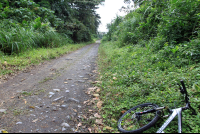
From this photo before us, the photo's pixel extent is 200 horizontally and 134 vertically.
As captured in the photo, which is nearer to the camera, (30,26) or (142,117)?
(142,117)

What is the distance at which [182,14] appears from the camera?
4398mm

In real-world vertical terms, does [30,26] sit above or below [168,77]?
above

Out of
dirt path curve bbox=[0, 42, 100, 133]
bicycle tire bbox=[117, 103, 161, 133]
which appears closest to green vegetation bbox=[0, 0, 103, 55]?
dirt path curve bbox=[0, 42, 100, 133]

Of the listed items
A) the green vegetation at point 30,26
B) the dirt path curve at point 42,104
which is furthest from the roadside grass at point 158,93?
the green vegetation at point 30,26

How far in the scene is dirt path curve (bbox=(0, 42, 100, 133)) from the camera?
204 cm

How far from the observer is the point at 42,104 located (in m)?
2.64

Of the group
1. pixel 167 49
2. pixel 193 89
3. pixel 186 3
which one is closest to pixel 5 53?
pixel 167 49

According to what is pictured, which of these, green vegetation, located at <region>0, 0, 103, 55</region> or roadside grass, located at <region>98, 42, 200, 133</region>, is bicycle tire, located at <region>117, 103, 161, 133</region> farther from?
green vegetation, located at <region>0, 0, 103, 55</region>

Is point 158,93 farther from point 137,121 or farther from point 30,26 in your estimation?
point 30,26

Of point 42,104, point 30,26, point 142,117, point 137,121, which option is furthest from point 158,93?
point 30,26

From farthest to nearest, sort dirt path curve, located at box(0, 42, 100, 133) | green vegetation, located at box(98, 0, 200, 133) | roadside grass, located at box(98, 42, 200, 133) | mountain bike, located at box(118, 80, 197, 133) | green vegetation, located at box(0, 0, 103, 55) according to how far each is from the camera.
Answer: green vegetation, located at box(0, 0, 103, 55), green vegetation, located at box(98, 0, 200, 133), dirt path curve, located at box(0, 42, 100, 133), roadside grass, located at box(98, 42, 200, 133), mountain bike, located at box(118, 80, 197, 133)

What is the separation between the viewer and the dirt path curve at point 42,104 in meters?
A: 2.04

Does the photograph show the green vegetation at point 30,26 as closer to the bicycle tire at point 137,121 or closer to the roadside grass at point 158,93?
the roadside grass at point 158,93

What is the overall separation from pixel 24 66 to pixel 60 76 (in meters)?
1.85
